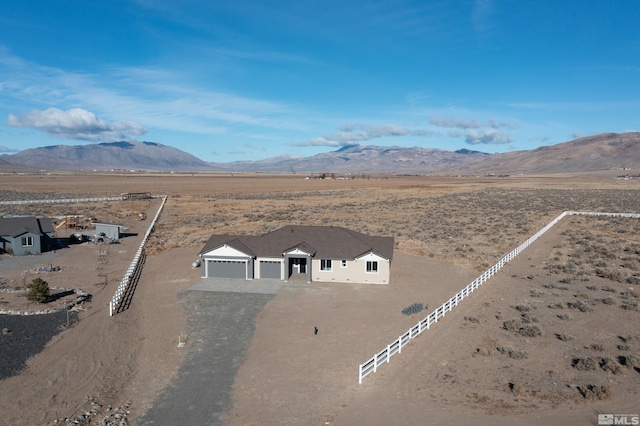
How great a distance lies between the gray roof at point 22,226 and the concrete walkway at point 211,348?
20.4 metres

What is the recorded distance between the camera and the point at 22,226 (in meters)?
41.9

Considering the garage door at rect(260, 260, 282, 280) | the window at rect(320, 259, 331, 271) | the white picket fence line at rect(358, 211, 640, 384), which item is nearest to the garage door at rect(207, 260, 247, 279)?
the garage door at rect(260, 260, 282, 280)

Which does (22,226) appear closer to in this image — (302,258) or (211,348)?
(302,258)

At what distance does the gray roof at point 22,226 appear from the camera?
1626 inches

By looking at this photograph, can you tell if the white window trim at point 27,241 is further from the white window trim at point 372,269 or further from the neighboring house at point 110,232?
the white window trim at point 372,269

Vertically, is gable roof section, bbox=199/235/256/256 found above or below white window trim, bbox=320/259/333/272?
above

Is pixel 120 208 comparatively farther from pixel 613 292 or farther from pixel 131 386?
pixel 613 292

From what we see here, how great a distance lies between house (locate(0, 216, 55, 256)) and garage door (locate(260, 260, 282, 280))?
75.6ft

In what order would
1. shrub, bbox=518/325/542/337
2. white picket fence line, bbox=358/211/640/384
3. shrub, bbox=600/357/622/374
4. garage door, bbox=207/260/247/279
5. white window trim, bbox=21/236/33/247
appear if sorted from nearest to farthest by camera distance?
shrub, bbox=600/357/622/374 < white picket fence line, bbox=358/211/640/384 < shrub, bbox=518/325/542/337 < garage door, bbox=207/260/247/279 < white window trim, bbox=21/236/33/247

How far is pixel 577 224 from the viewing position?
60.1m

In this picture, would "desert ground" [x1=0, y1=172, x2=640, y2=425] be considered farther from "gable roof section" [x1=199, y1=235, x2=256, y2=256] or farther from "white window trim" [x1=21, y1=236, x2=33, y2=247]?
"gable roof section" [x1=199, y1=235, x2=256, y2=256]

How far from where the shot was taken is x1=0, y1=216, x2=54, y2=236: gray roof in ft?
136

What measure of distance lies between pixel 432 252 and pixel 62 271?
1218 inches

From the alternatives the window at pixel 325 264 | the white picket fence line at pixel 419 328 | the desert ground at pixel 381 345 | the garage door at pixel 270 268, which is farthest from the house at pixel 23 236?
the white picket fence line at pixel 419 328
